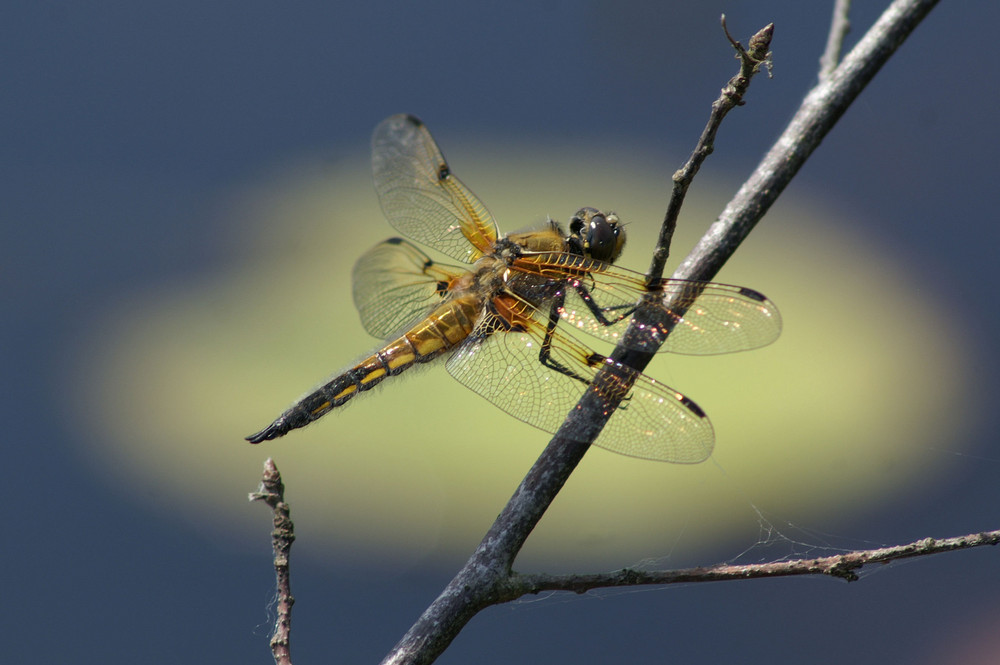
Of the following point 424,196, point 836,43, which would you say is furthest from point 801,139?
point 424,196

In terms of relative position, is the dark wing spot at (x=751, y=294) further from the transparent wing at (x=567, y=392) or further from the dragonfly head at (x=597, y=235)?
the dragonfly head at (x=597, y=235)

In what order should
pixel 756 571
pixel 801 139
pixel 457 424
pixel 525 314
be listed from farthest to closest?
pixel 457 424 → pixel 525 314 → pixel 801 139 → pixel 756 571

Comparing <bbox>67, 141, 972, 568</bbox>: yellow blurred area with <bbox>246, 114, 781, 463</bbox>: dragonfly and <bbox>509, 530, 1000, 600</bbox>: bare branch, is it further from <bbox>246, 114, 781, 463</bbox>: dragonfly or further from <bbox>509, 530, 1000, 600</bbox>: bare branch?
<bbox>509, 530, 1000, 600</bbox>: bare branch

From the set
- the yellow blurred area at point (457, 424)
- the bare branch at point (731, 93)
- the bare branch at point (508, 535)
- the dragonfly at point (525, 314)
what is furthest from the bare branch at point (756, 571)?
the yellow blurred area at point (457, 424)

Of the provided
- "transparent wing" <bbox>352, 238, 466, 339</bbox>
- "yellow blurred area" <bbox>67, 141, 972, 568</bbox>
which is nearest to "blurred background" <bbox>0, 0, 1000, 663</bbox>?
"yellow blurred area" <bbox>67, 141, 972, 568</bbox>

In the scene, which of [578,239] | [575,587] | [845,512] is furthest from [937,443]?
[575,587]

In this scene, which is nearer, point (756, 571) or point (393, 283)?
point (756, 571)

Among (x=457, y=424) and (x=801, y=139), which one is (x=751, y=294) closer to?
(x=801, y=139)
